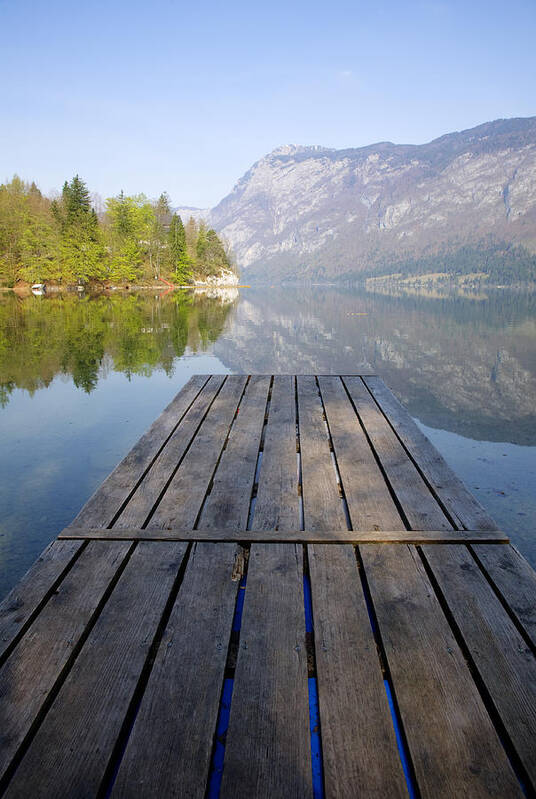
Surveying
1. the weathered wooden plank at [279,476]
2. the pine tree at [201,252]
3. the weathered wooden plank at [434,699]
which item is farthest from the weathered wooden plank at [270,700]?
the pine tree at [201,252]

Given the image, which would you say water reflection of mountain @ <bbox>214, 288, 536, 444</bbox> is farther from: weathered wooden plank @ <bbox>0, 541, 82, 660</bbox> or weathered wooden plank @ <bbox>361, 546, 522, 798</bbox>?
weathered wooden plank @ <bbox>0, 541, 82, 660</bbox>

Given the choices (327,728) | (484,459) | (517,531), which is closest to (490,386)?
(484,459)

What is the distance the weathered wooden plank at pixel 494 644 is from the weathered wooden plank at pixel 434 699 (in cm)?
6

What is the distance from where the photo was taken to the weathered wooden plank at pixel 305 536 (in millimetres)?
2572

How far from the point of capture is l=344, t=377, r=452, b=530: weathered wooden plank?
283 cm

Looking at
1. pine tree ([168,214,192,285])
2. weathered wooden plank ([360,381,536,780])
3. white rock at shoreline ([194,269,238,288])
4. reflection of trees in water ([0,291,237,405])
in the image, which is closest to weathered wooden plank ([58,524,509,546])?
weathered wooden plank ([360,381,536,780])

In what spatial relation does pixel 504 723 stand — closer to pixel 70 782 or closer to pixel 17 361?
pixel 70 782

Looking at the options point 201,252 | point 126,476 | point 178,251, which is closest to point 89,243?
point 178,251

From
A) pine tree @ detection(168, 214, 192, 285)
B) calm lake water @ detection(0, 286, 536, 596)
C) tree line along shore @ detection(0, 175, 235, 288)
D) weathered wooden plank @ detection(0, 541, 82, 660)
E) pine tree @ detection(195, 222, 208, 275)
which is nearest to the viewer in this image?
weathered wooden plank @ detection(0, 541, 82, 660)

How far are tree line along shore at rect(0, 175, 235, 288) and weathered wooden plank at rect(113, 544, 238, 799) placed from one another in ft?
169

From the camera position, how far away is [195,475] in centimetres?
347

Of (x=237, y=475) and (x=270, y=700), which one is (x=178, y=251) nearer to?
(x=237, y=475)

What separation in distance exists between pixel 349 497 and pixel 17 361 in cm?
1077

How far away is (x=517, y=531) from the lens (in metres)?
4.02
